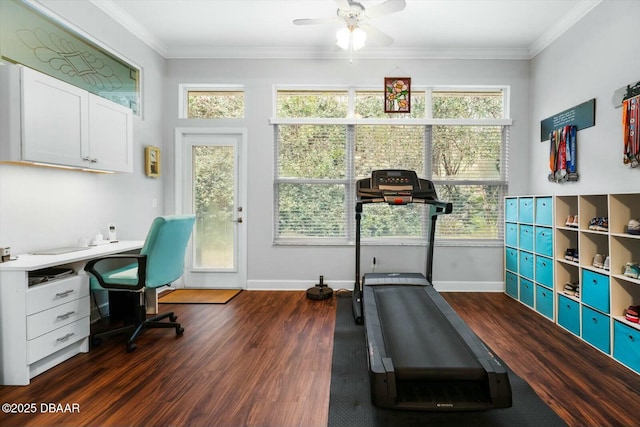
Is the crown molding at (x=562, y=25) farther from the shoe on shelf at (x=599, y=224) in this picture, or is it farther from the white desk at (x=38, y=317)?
the white desk at (x=38, y=317)

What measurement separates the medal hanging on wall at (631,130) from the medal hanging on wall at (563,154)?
2.06ft

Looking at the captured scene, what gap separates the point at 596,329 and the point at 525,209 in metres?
1.45

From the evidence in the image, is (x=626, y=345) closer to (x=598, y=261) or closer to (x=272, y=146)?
(x=598, y=261)

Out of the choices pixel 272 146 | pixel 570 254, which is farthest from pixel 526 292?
pixel 272 146

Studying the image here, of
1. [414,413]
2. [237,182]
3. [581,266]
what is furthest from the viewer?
[237,182]

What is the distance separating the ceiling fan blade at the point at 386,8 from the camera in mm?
2462

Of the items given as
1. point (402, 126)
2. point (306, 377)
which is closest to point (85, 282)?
point (306, 377)

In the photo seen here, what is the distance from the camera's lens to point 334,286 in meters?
4.18

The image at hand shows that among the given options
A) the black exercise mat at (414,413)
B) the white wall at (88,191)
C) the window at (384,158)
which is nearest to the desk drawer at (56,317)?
the white wall at (88,191)

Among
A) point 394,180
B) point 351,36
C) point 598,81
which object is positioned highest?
point 351,36

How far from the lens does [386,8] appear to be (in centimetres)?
255

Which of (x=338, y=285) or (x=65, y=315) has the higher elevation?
(x=65, y=315)

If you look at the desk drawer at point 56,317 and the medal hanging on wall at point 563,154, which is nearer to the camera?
the desk drawer at point 56,317

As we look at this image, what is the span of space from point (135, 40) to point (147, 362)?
11.5 feet
